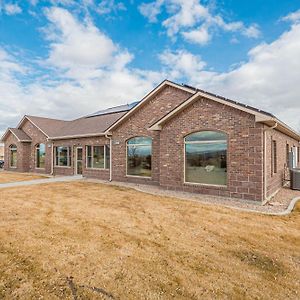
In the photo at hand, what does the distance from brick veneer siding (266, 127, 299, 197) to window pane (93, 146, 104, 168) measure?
10526 millimetres

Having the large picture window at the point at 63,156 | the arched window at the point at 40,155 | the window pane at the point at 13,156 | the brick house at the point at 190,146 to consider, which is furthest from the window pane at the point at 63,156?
the window pane at the point at 13,156

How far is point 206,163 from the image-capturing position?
384 inches

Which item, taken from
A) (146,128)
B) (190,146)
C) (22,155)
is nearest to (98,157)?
(146,128)

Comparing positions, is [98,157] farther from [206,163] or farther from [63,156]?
[206,163]

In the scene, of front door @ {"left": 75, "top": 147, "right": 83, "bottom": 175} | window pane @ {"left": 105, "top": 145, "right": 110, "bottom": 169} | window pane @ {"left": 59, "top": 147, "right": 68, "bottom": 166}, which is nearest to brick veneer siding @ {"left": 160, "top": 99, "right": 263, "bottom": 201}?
window pane @ {"left": 105, "top": 145, "right": 110, "bottom": 169}

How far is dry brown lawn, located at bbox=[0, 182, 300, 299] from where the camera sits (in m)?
3.13

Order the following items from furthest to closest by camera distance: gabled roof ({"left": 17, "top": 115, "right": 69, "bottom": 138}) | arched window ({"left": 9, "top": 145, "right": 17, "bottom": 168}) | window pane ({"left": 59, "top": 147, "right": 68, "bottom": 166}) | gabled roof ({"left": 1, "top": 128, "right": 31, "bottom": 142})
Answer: arched window ({"left": 9, "top": 145, "right": 17, "bottom": 168}) < gabled roof ({"left": 1, "top": 128, "right": 31, "bottom": 142}) < gabled roof ({"left": 17, "top": 115, "right": 69, "bottom": 138}) < window pane ({"left": 59, "top": 147, "right": 68, "bottom": 166})

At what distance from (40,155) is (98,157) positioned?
803 centimetres

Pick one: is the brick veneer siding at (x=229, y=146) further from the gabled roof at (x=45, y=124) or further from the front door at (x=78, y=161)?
the gabled roof at (x=45, y=124)

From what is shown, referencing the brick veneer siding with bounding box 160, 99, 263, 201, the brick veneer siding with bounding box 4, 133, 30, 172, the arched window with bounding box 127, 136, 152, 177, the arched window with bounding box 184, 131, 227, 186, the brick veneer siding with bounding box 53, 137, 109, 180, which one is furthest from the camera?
the brick veneer siding with bounding box 4, 133, 30, 172

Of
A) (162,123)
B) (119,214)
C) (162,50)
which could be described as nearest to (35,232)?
(119,214)

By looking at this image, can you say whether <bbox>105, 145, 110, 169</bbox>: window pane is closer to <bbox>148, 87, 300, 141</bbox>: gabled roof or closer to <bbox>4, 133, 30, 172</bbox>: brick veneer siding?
<bbox>148, 87, 300, 141</bbox>: gabled roof

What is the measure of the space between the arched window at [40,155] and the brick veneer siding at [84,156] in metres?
1.86

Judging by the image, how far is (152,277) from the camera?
Result: 11.3ft
